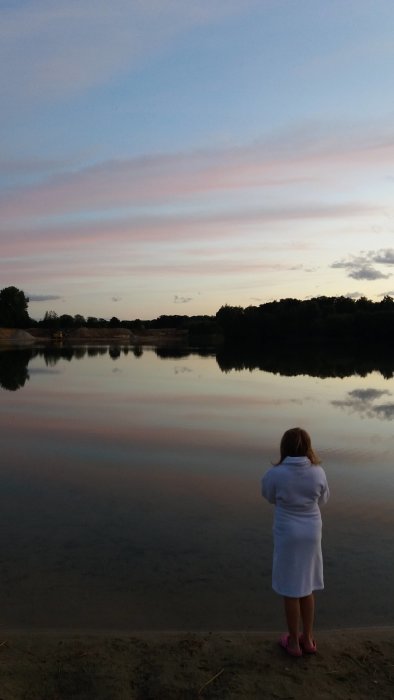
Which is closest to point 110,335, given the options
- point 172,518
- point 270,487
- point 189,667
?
point 172,518

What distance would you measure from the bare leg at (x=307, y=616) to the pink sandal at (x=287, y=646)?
121 millimetres

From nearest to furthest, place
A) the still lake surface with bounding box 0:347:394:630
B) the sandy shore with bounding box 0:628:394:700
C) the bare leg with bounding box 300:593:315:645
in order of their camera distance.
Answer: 1. the sandy shore with bounding box 0:628:394:700
2. the bare leg with bounding box 300:593:315:645
3. the still lake surface with bounding box 0:347:394:630

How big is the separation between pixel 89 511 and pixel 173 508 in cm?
124

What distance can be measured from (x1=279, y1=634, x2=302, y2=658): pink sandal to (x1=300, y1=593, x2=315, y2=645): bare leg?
0.12 m

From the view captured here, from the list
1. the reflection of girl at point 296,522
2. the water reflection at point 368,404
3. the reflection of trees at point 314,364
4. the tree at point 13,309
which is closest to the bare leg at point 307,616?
the reflection of girl at point 296,522

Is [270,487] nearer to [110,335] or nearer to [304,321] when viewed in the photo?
[304,321]

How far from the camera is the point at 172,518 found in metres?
8.65

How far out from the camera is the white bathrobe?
4734 millimetres

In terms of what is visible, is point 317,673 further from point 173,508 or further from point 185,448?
point 185,448

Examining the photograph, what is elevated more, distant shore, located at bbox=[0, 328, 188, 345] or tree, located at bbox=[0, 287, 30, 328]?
tree, located at bbox=[0, 287, 30, 328]

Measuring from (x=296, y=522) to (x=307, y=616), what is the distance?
80 cm

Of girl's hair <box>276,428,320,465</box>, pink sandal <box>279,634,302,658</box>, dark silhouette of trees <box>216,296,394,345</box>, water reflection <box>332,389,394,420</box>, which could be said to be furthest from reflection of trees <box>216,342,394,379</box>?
dark silhouette of trees <box>216,296,394,345</box>

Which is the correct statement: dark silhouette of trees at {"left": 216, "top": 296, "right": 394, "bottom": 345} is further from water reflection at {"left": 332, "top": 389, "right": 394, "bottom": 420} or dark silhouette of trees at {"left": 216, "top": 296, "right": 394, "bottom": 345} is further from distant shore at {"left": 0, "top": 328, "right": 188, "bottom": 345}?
water reflection at {"left": 332, "top": 389, "right": 394, "bottom": 420}

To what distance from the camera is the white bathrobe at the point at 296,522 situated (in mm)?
4734
